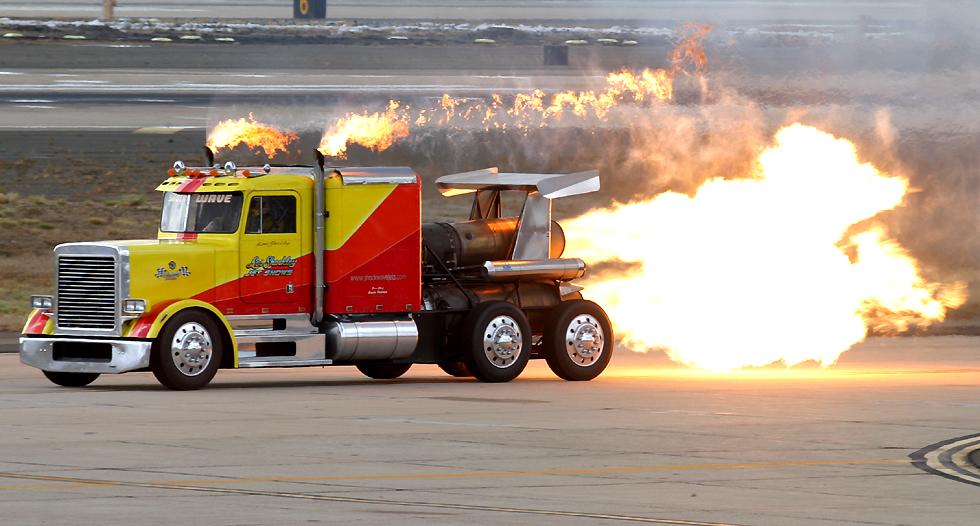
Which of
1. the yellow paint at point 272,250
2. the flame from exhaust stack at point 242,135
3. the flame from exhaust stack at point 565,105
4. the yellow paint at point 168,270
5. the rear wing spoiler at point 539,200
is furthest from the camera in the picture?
the flame from exhaust stack at point 565,105

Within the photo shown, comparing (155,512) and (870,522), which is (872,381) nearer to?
(870,522)

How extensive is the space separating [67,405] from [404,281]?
5182 millimetres

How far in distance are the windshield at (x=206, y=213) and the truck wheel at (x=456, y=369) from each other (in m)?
3.71

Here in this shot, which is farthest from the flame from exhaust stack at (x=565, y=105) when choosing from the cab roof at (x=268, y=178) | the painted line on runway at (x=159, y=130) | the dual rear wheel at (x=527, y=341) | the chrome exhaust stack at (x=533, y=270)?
Answer: the painted line on runway at (x=159, y=130)

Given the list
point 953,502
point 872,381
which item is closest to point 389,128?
point 872,381

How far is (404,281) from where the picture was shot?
79.7 ft

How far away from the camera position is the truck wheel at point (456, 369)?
25547 mm

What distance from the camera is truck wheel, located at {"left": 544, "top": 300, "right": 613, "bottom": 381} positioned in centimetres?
2494

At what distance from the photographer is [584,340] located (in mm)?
25078

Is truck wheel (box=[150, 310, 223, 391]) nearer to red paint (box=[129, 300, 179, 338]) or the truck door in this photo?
red paint (box=[129, 300, 179, 338])

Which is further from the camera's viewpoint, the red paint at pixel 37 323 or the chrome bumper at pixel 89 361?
the red paint at pixel 37 323

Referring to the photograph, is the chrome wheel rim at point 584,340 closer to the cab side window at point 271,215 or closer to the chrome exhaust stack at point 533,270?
the chrome exhaust stack at point 533,270

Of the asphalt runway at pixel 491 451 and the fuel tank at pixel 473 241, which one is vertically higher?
the fuel tank at pixel 473 241

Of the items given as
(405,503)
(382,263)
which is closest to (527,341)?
(382,263)
